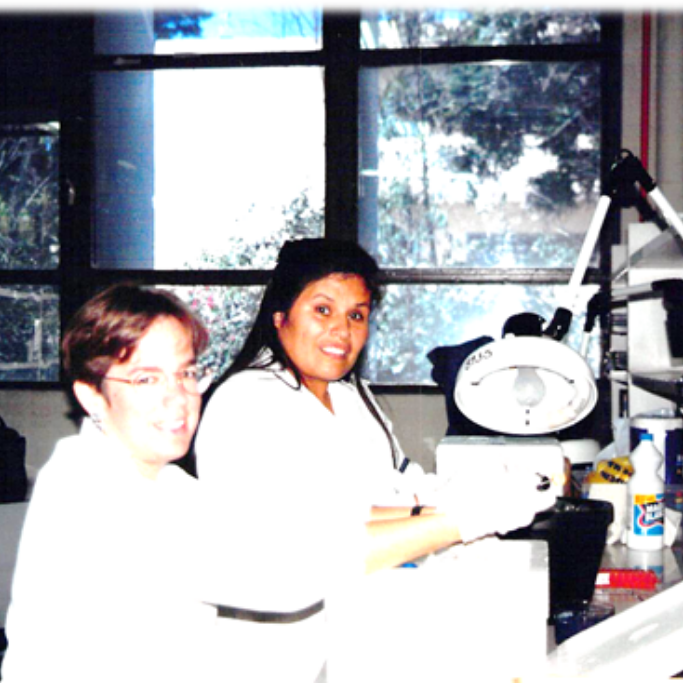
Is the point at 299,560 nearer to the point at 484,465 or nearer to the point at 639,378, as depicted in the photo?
the point at 484,465

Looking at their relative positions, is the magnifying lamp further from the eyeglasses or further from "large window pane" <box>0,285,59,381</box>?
"large window pane" <box>0,285,59,381</box>

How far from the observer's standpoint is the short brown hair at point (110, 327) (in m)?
1.11

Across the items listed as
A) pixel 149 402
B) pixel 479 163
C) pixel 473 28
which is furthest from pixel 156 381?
pixel 473 28

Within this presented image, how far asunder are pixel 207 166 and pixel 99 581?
2950 mm

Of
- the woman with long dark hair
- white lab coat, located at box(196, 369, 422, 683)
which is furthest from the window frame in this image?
white lab coat, located at box(196, 369, 422, 683)

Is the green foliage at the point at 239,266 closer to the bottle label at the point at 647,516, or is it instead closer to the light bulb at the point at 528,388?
the bottle label at the point at 647,516

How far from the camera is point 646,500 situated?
1.86 meters

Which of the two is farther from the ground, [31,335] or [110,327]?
[110,327]

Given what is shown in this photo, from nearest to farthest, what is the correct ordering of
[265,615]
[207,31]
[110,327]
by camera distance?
[110,327] < [265,615] < [207,31]

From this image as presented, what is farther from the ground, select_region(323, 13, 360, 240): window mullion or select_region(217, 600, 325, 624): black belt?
select_region(323, 13, 360, 240): window mullion

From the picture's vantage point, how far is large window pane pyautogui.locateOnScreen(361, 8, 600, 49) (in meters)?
3.55

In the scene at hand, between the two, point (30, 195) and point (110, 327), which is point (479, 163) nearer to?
point (30, 195)

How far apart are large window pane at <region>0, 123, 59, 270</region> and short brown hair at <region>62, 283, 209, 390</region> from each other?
2.81 m

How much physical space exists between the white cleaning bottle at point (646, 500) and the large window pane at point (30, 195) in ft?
8.78
